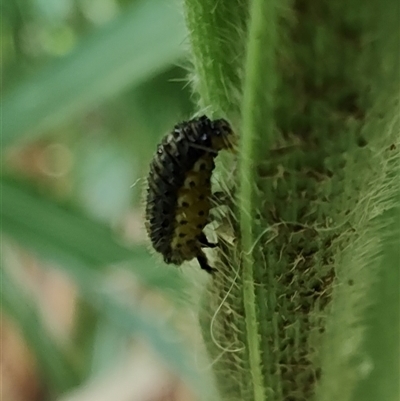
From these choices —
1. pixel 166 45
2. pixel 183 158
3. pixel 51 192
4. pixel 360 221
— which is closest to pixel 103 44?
pixel 166 45

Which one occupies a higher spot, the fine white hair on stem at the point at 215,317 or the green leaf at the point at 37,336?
the green leaf at the point at 37,336

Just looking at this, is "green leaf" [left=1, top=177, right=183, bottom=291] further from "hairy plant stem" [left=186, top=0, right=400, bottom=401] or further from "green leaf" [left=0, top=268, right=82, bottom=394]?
"hairy plant stem" [left=186, top=0, right=400, bottom=401]

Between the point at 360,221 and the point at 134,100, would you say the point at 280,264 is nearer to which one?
the point at 360,221

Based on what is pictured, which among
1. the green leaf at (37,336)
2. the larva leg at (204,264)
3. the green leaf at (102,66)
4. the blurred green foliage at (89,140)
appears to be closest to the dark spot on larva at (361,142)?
the larva leg at (204,264)

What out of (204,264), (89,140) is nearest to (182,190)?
→ (204,264)

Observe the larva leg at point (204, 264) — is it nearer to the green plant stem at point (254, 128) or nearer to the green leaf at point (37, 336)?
the green plant stem at point (254, 128)

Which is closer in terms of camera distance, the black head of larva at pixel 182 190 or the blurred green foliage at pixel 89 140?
the black head of larva at pixel 182 190
